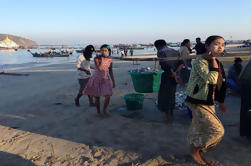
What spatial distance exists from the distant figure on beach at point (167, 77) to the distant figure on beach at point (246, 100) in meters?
1.24

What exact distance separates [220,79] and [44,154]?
2944 millimetres

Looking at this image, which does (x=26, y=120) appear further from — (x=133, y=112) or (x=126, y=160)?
(x=126, y=160)

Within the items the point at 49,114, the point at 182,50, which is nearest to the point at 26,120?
the point at 49,114

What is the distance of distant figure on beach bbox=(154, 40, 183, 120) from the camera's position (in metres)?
3.87

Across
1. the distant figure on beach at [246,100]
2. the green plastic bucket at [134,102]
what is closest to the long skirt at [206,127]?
the distant figure on beach at [246,100]

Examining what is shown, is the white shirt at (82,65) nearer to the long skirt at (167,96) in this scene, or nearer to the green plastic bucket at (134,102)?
the green plastic bucket at (134,102)

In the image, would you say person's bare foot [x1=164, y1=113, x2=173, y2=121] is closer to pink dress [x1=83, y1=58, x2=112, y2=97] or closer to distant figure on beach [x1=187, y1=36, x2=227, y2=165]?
pink dress [x1=83, y1=58, x2=112, y2=97]

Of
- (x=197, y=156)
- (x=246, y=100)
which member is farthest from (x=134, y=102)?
(x=246, y=100)

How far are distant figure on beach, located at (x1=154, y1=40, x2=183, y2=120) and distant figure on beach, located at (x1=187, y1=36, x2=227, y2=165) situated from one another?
4.68 feet

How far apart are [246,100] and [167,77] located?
4.95ft

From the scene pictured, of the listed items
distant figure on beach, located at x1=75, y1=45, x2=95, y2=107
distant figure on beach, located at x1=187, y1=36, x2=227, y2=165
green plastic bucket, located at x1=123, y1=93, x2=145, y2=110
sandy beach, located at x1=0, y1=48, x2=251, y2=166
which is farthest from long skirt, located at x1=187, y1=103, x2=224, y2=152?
distant figure on beach, located at x1=75, y1=45, x2=95, y2=107

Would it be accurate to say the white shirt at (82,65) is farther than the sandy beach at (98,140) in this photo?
Yes

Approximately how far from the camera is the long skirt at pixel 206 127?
2395 millimetres

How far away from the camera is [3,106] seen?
616cm
